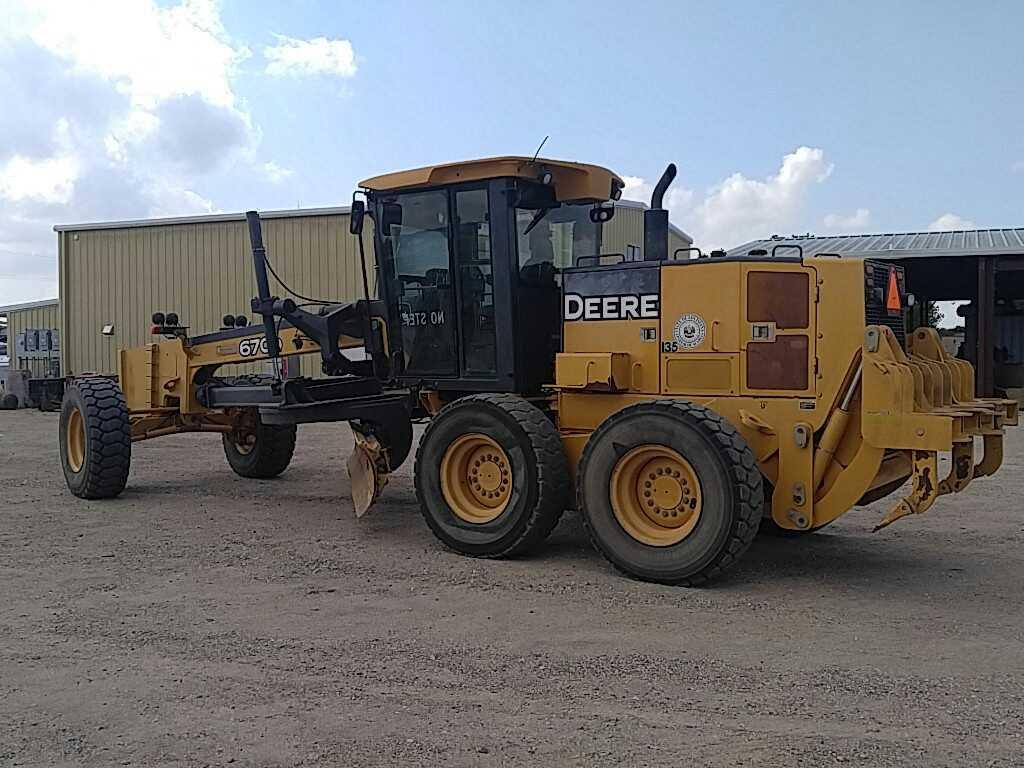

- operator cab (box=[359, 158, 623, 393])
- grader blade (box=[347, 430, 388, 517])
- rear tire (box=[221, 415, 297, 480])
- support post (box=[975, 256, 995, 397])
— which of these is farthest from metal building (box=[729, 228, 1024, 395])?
grader blade (box=[347, 430, 388, 517])

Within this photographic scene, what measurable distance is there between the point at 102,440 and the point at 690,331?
579 cm

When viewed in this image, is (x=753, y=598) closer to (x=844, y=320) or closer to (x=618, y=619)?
(x=618, y=619)

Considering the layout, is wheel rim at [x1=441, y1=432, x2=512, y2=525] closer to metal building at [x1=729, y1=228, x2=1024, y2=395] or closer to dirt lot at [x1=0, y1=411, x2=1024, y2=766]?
dirt lot at [x1=0, y1=411, x2=1024, y2=766]

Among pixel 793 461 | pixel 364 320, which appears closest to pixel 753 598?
pixel 793 461

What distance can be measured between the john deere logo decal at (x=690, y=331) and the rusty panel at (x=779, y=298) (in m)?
0.32

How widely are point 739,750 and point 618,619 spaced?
72.7 inches

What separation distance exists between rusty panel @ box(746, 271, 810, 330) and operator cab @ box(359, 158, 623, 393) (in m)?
1.61

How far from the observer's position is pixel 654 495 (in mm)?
6633

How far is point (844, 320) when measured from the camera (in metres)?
6.42

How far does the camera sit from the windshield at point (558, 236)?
766 cm

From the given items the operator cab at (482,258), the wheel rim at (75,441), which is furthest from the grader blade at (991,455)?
the wheel rim at (75,441)

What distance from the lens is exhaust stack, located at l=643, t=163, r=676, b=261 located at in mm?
7174

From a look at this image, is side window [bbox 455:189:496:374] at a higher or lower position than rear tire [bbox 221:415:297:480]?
higher

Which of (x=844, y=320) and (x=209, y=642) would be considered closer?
(x=209, y=642)
